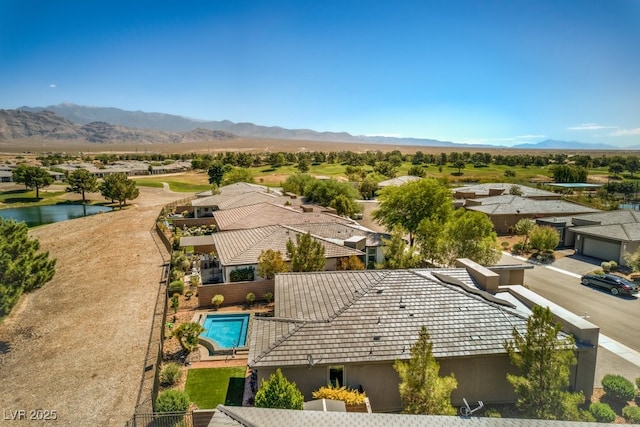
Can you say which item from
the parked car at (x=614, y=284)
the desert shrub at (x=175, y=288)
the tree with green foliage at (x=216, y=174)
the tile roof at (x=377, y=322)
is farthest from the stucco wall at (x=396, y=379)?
the tree with green foliage at (x=216, y=174)

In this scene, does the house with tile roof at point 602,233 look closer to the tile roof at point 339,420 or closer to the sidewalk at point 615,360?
the sidewalk at point 615,360

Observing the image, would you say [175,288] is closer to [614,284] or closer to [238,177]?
[614,284]

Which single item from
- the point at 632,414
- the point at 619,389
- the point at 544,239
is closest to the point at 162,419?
the point at 632,414

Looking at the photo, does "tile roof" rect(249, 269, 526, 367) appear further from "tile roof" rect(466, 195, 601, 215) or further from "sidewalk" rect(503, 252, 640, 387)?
"tile roof" rect(466, 195, 601, 215)

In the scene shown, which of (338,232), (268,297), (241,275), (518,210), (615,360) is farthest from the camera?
(518,210)

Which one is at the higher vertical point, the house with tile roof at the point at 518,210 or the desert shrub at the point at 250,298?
the house with tile roof at the point at 518,210

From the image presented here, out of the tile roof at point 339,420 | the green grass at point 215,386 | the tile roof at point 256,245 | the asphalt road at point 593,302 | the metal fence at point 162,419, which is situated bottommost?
the green grass at point 215,386
